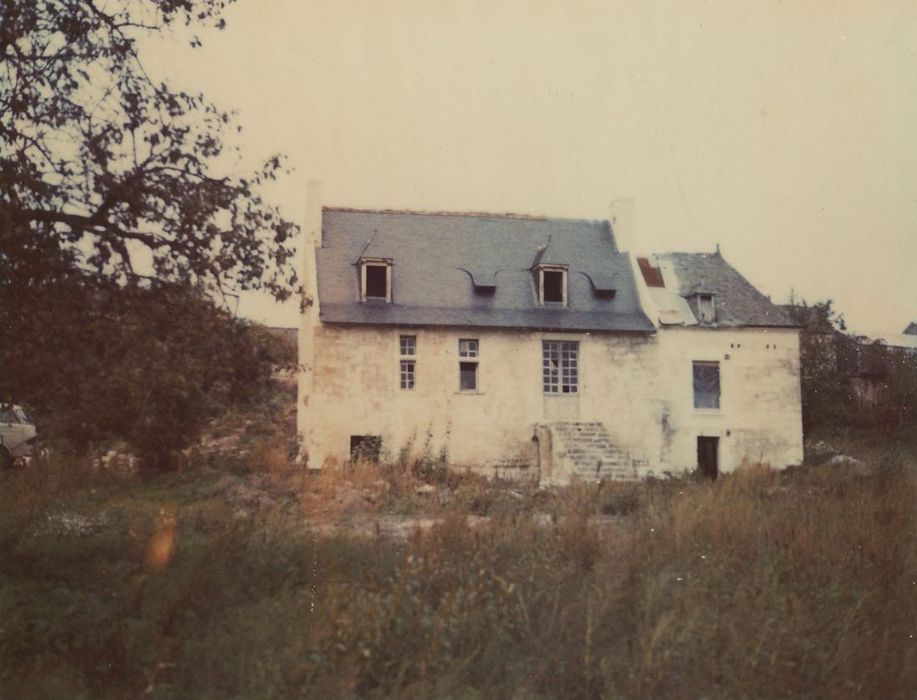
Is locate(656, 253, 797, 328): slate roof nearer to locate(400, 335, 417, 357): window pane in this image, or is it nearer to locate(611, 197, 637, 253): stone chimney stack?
locate(611, 197, 637, 253): stone chimney stack

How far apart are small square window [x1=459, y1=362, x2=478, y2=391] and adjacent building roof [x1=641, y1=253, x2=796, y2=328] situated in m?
6.32

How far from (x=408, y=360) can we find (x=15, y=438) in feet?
34.4

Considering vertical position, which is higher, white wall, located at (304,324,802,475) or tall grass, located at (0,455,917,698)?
white wall, located at (304,324,802,475)

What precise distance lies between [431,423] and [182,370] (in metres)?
15.3

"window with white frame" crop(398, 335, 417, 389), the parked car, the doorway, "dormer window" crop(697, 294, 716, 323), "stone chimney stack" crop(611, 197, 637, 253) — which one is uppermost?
"stone chimney stack" crop(611, 197, 637, 253)

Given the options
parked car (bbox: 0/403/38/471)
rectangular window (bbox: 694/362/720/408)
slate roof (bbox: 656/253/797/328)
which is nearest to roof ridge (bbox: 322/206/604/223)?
slate roof (bbox: 656/253/797/328)

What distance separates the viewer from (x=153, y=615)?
5602 millimetres

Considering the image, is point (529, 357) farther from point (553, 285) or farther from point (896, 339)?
point (896, 339)

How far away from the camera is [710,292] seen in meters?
24.7

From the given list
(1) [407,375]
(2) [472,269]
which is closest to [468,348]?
(1) [407,375]

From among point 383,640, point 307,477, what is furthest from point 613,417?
point 383,640

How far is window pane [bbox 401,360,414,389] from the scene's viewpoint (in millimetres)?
22691

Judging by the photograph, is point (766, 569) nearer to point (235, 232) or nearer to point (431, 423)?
point (235, 232)

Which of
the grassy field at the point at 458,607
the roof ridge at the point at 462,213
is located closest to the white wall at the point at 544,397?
the roof ridge at the point at 462,213
